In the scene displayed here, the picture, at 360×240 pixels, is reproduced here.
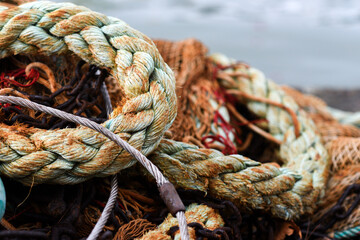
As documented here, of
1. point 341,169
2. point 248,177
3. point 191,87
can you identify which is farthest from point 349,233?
point 191,87

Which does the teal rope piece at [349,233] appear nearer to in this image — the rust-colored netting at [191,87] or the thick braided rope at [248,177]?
the thick braided rope at [248,177]

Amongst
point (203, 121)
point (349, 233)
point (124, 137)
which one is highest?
point (124, 137)

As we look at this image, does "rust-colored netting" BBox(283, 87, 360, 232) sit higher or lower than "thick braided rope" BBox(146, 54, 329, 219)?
lower

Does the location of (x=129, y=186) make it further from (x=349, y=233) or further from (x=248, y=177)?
(x=349, y=233)

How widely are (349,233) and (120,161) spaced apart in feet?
2.14

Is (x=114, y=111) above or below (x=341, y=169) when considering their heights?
above

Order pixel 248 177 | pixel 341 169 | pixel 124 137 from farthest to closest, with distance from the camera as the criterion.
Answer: pixel 341 169 → pixel 248 177 → pixel 124 137

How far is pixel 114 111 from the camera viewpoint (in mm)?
860

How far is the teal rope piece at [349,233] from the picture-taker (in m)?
1.10

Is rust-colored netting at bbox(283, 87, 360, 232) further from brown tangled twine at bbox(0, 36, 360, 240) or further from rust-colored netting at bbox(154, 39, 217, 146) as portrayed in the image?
rust-colored netting at bbox(154, 39, 217, 146)

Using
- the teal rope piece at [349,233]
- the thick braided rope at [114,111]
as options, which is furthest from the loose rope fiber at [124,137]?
the teal rope piece at [349,233]

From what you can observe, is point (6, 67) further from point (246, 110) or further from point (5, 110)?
point (246, 110)

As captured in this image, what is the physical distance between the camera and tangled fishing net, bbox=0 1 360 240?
2.65ft

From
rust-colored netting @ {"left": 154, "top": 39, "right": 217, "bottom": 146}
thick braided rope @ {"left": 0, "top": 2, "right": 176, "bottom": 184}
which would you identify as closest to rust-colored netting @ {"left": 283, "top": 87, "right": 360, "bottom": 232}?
rust-colored netting @ {"left": 154, "top": 39, "right": 217, "bottom": 146}
